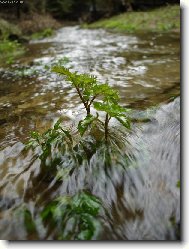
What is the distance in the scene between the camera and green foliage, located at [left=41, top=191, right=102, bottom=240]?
1.81 metres

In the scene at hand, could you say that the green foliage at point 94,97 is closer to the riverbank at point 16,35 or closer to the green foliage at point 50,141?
the green foliage at point 50,141

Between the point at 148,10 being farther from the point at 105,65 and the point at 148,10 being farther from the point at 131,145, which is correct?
the point at 131,145

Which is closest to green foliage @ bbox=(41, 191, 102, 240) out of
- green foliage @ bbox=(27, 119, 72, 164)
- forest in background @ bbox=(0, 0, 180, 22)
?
green foliage @ bbox=(27, 119, 72, 164)

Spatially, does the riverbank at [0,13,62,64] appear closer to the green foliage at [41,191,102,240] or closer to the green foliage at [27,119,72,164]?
the green foliage at [27,119,72,164]

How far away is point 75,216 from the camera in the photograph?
74.9 inches

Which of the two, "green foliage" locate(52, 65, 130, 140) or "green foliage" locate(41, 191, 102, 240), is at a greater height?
"green foliage" locate(52, 65, 130, 140)

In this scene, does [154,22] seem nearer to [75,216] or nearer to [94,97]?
[94,97]

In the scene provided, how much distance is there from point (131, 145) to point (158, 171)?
362 millimetres

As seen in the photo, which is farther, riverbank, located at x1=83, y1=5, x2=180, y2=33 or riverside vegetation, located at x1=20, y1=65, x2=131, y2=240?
riverbank, located at x1=83, y1=5, x2=180, y2=33

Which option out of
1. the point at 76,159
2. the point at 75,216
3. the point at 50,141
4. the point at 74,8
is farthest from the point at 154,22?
the point at 74,8

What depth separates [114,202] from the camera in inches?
80.7

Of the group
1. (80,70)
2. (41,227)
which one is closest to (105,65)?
(80,70)

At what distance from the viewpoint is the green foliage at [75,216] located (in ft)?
5.94

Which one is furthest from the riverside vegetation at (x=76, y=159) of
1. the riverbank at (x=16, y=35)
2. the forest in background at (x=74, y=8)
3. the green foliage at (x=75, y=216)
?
the forest in background at (x=74, y=8)
